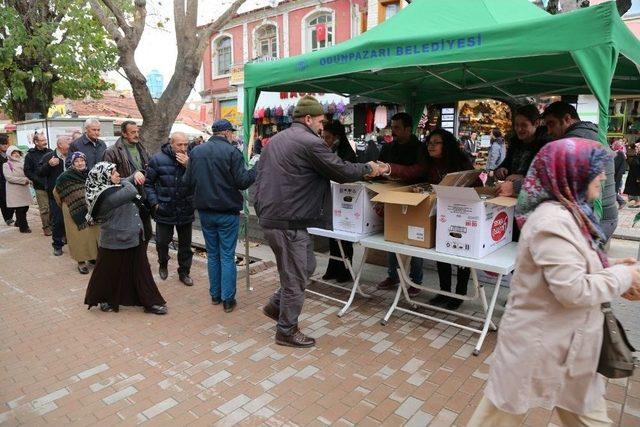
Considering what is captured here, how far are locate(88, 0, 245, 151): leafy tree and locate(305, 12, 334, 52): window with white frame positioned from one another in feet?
41.1

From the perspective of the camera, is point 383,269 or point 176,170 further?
point 383,269

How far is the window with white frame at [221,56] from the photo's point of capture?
24.6 m

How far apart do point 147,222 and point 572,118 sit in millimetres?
4306

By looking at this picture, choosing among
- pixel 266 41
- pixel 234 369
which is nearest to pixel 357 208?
pixel 234 369

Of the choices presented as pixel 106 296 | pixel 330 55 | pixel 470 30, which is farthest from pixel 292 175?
pixel 106 296

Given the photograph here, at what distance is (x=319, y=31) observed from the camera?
19.9m

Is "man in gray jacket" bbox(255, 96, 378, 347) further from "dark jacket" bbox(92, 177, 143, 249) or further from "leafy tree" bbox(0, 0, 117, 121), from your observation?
"leafy tree" bbox(0, 0, 117, 121)

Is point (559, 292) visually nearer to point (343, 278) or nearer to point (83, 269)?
point (343, 278)

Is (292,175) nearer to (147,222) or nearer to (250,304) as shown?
(250,304)

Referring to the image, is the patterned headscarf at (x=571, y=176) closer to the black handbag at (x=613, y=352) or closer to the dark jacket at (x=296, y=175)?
the black handbag at (x=613, y=352)

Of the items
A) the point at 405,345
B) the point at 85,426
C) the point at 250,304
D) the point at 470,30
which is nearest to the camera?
the point at 85,426

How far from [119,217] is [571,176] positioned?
3.78 meters

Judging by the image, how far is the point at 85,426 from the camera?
2713 millimetres

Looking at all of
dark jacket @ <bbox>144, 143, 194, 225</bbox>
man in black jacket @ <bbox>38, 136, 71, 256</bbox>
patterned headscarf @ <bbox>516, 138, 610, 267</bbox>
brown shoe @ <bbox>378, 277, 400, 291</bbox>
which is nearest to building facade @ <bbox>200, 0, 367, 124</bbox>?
man in black jacket @ <bbox>38, 136, 71, 256</bbox>
